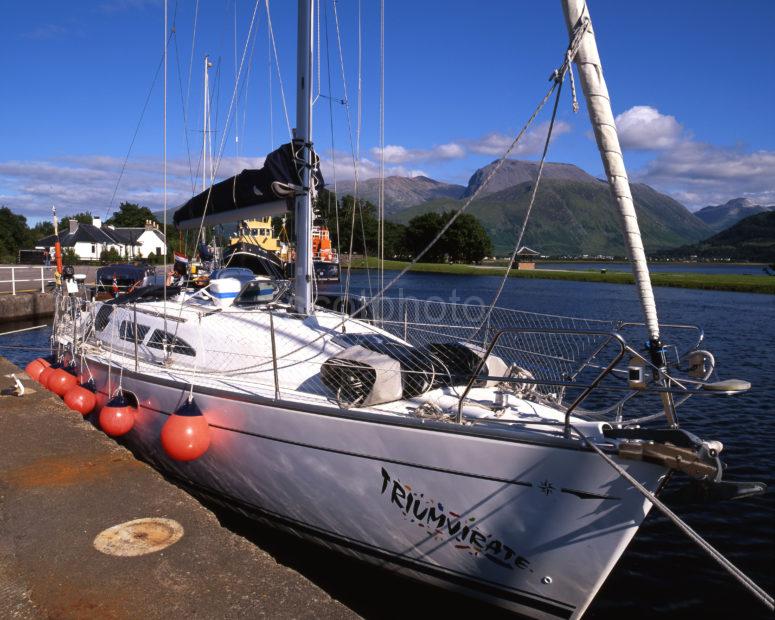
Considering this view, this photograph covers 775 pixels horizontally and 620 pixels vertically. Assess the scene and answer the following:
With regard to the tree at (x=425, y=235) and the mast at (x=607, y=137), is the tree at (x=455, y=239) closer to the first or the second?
the tree at (x=425, y=235)

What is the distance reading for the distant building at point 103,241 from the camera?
62844 millimetres

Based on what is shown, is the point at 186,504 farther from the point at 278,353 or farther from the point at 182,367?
the point at 182,367

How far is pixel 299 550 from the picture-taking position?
6.07 meters

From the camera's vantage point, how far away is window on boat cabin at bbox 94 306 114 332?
8523mm

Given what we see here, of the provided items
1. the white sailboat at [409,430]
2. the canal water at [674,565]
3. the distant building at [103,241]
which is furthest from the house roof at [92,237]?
the canal water at [674,565]

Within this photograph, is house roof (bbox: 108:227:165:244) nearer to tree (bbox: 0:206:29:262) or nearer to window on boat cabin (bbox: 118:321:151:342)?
tree (bbox: 0:206:29:262)

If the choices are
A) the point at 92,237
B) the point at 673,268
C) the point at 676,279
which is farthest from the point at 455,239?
the point at 673,268

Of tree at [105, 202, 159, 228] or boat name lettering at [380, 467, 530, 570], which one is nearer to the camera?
boat name lettering at [380, 467, 530, 570]

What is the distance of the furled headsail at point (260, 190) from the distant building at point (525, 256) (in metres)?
2.66

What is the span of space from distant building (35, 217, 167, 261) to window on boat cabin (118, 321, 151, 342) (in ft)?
173

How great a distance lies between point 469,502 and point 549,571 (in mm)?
786

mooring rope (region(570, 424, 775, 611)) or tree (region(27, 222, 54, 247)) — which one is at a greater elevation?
tree (region(27, 222, 54, 247))

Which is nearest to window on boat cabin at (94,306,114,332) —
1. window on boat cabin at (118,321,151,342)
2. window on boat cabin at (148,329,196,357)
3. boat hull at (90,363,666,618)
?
window on boat cabin at (118,321,151,342)

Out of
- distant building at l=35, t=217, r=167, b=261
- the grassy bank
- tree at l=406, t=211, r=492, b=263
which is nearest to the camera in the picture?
the grassy bank
